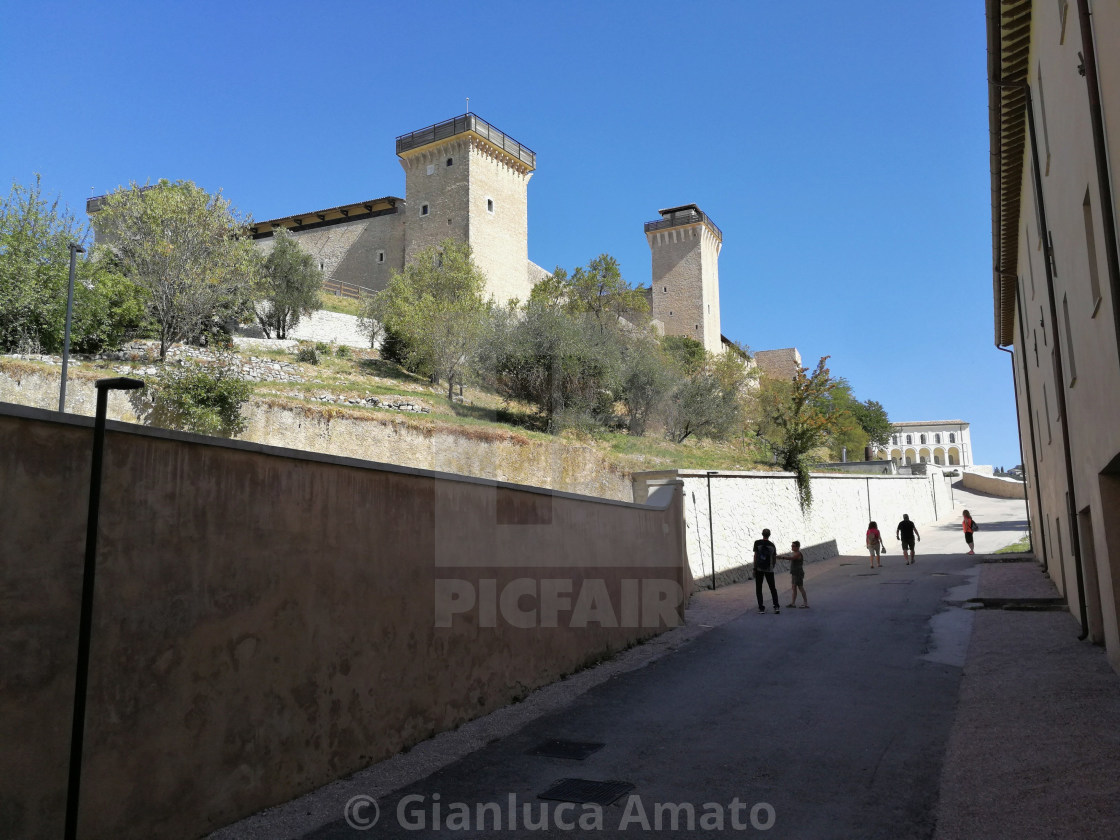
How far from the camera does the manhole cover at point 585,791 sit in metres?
5.71

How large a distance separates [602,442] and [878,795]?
69.1 feet

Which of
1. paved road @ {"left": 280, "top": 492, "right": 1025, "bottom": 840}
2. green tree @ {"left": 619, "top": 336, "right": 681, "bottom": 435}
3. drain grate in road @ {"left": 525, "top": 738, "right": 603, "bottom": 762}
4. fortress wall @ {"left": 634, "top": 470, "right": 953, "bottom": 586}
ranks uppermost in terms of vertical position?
green tree @ {"left": 619, "top": 336, "right": 681, "bottom": 435}

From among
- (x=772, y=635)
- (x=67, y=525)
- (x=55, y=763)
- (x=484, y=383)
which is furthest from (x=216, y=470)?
(x=484, y=383)

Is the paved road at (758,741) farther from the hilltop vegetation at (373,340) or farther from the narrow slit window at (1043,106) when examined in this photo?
the hilltop vegetation at (373,340)

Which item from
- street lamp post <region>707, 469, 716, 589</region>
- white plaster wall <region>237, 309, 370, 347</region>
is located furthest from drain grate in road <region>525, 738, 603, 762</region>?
white plaster wall <region>237, 309, 370, 347</region>

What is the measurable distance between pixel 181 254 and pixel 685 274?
144 ft

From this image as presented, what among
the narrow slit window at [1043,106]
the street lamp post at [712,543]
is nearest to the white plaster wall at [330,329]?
the street lamp post at [712,543]

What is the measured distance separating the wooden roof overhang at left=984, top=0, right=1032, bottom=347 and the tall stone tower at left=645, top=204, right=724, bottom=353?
46.9m

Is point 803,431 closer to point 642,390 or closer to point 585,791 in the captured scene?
point 642,390

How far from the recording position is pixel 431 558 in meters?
7.43

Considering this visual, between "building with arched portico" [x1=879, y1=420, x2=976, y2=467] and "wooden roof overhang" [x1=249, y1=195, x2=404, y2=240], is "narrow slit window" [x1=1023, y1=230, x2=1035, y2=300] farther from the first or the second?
"building with arched portico" [x1=879, y1=420, x2=976, y2=467]

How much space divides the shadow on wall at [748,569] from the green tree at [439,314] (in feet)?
47.1

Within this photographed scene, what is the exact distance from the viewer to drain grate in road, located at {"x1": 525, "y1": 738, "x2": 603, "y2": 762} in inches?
267

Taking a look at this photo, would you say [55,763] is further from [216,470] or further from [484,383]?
[484,383]
